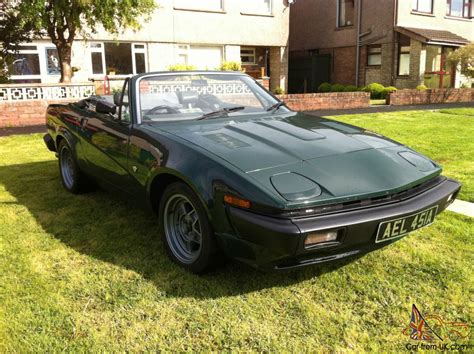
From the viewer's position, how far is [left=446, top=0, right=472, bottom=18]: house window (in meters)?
24.1

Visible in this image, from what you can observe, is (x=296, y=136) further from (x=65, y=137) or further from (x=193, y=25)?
(x=193, y=25)

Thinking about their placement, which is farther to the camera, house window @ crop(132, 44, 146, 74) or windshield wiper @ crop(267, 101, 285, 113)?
house window @ crop(132, 44, 146, 74)

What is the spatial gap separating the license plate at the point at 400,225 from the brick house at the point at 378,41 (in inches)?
803

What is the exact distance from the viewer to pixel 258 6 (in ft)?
68.4

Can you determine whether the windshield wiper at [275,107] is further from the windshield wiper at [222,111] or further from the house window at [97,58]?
the house window at [97,58]

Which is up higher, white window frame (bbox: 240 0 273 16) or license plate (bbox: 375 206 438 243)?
white window frame (bbox: 240 0 273 16)

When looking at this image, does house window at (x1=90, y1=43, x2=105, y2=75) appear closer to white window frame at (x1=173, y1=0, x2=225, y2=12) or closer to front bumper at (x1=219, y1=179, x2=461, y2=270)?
white window frame at (x1=173, y1=0, x2=225, y2=12)

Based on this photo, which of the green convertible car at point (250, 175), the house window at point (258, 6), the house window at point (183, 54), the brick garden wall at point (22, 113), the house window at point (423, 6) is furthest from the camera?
the house window at point (423, 6)

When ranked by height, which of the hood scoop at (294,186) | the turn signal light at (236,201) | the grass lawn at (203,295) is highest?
the hood scoop at (294,186)

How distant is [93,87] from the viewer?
40.7 feet

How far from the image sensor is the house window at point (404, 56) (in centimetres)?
2186

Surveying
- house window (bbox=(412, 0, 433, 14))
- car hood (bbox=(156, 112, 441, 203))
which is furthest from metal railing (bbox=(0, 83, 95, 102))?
house window (bbox=(412, 0, 433, 14))

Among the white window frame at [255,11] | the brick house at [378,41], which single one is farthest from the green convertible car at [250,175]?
the brick house at [378,41]

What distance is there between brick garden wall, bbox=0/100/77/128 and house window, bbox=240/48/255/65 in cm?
1237
